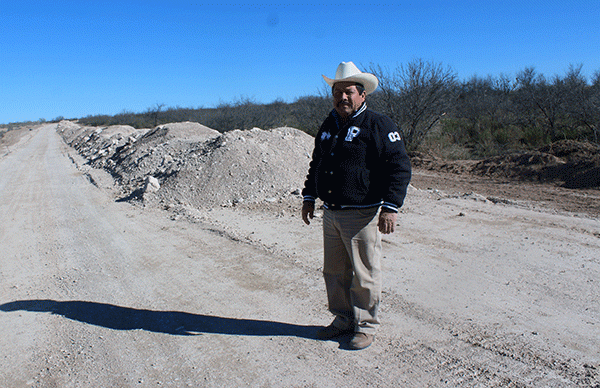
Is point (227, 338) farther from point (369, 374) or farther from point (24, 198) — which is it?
point (24, 198)

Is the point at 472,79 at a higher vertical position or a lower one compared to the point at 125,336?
higher

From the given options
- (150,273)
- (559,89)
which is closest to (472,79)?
(559,89)

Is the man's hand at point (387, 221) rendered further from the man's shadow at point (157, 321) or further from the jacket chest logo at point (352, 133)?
the man's shadow at point (157, 321)

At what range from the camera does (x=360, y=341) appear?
3088 millimetres

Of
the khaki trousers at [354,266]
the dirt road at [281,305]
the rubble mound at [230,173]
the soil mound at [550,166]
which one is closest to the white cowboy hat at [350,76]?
the khaki trousers at [354,266]

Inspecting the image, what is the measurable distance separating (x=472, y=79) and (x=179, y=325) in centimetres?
4270

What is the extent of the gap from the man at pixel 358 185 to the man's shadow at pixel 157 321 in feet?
1.96

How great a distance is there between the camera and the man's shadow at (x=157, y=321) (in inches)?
137

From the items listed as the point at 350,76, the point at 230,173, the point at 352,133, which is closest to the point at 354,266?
the point at 352,133

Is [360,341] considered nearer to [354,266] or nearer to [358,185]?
[354,266]

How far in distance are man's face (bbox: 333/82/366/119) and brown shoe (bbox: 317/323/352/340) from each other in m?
1.61

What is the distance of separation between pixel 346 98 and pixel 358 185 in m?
0.61

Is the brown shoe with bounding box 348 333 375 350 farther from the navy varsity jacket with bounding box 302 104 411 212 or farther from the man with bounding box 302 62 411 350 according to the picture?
the navy varsity jacket with bounding box 302 104 411 212

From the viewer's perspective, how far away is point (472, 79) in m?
40.7
